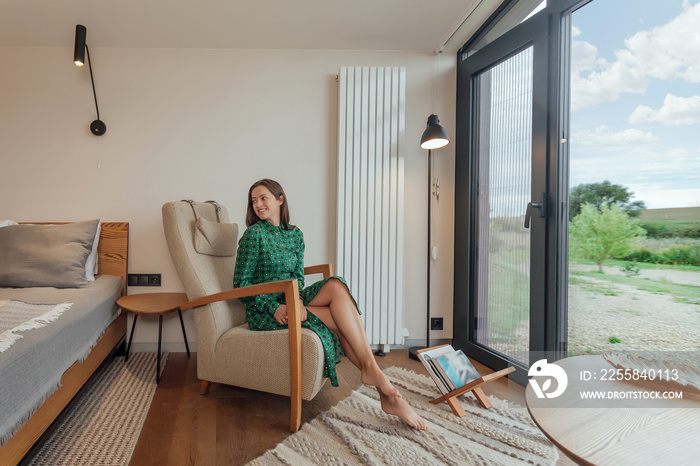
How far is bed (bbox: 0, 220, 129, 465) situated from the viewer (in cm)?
111

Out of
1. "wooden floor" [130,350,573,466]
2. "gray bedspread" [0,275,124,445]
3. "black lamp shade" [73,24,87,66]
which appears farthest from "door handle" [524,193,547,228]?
"black lamp shade" [73,24,87,66]

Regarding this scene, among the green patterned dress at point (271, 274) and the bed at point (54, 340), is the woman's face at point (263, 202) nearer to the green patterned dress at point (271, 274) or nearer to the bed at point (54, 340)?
the green patterned dress at point (271, 274)

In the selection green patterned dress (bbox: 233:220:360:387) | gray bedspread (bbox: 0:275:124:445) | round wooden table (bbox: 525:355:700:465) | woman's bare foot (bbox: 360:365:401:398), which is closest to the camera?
round wooden table (bbox: 525:355:700:465)

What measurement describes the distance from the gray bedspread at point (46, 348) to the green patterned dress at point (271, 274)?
69 centimetres

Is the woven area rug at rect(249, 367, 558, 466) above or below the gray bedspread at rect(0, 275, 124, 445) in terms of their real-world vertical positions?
below

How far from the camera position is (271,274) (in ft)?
6.56

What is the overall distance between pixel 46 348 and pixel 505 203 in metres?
2.27

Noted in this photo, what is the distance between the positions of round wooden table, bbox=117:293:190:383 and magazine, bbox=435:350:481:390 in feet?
4.86

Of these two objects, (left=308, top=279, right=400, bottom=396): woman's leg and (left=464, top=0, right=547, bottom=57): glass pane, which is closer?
(left=308, top=279, right=400, bottom=396): woman's leg

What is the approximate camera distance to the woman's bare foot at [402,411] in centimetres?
160

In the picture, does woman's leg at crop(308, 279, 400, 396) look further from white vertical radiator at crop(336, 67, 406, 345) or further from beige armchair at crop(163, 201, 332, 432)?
white vertical radiator at crop(336, 67, 406, 345)

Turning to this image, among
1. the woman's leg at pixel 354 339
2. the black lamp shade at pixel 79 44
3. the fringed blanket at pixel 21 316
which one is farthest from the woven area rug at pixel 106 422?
the black lamp shade at pixel 79 44

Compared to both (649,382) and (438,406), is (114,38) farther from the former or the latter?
(649,382)

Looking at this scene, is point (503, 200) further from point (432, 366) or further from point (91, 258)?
point (91, 258)
